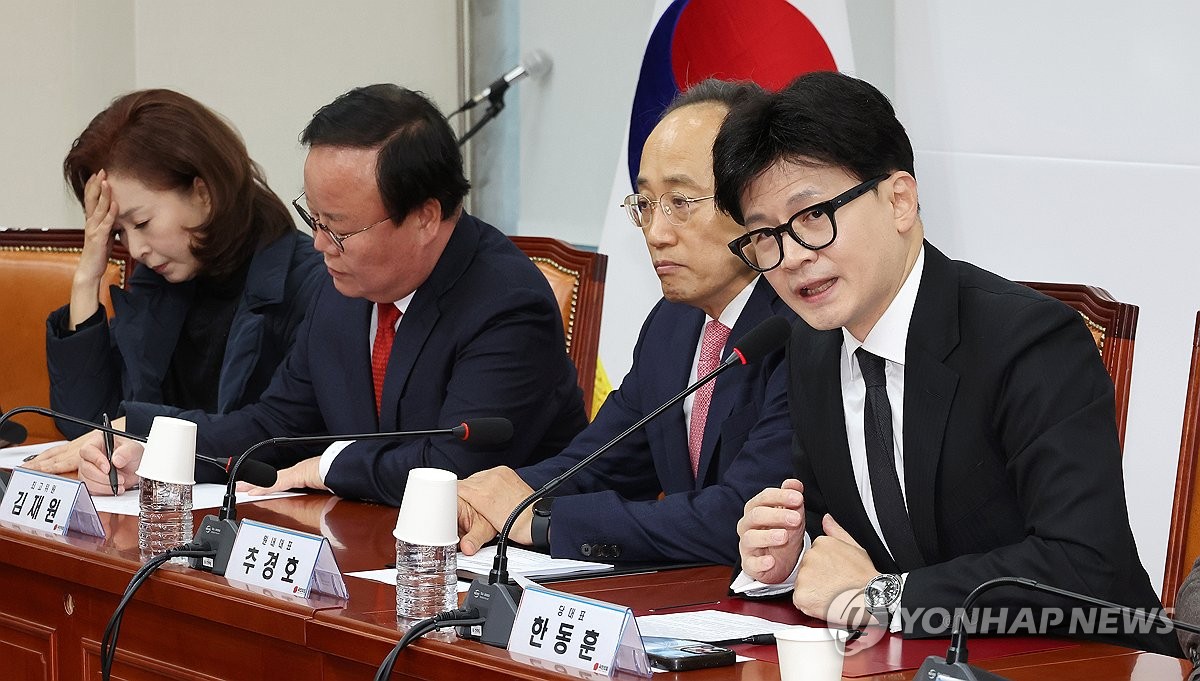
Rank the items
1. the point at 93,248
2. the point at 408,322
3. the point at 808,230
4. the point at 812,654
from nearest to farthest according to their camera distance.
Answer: the point at 812,654, the point at 808,230, the point at 408,322, the point at 93,248

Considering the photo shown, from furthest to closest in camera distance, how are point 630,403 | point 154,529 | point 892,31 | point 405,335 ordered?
point 892,31
point 405,335
point 630,403
point 154,529

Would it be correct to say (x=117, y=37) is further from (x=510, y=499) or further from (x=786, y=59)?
(x=510, y=499)

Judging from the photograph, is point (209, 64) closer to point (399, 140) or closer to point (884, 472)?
point (399, 140)

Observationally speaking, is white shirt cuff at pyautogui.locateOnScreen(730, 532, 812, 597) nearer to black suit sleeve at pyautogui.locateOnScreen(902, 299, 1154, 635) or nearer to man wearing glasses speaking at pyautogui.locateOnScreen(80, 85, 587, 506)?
black suit sleeve at pyautogui.locateOnScreen(902, 299, 1154, 635)

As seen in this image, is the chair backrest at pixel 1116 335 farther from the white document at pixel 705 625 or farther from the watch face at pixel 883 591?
the white document at pixel 705 625

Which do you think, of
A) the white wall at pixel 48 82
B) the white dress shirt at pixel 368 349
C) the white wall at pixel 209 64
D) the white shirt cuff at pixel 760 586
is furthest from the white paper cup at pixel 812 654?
the white wall at pixel 48 82

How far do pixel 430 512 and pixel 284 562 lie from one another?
29 centimetres

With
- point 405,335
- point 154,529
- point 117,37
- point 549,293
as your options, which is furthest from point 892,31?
point 117,37

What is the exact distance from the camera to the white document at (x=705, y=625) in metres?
1.45

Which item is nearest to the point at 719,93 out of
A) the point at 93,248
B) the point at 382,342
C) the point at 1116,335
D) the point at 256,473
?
the point at 1116,335

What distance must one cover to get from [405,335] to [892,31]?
1.41 metres

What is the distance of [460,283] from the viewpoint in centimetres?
254

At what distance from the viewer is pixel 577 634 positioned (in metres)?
1.33

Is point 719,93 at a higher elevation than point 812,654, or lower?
higher
